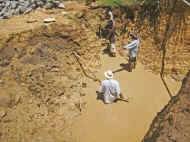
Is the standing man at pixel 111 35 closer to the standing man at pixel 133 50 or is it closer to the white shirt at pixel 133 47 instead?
the standing man at pixel 133 50

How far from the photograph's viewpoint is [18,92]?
1105 centimetres

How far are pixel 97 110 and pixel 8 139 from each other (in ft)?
7.58

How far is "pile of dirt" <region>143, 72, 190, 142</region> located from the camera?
839 cm


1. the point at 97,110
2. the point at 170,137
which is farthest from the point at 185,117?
the point at 97,110

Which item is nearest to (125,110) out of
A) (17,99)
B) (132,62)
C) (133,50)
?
(132,62)

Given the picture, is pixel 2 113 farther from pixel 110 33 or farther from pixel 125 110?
pixel 110 33

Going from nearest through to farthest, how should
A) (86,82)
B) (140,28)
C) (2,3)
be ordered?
(86,82)
(140,28)
(2,3)

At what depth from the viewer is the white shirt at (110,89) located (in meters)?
10.9

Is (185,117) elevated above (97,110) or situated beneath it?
elevated above

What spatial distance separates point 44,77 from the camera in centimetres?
1163

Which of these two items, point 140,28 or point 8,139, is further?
point 140,28

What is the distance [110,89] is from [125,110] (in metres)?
0.65

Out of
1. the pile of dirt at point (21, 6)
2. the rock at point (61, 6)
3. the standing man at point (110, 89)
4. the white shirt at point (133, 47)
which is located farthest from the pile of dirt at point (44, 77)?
the pile of dirt at point (21, 6)

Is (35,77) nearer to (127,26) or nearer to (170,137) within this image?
(127,26)
